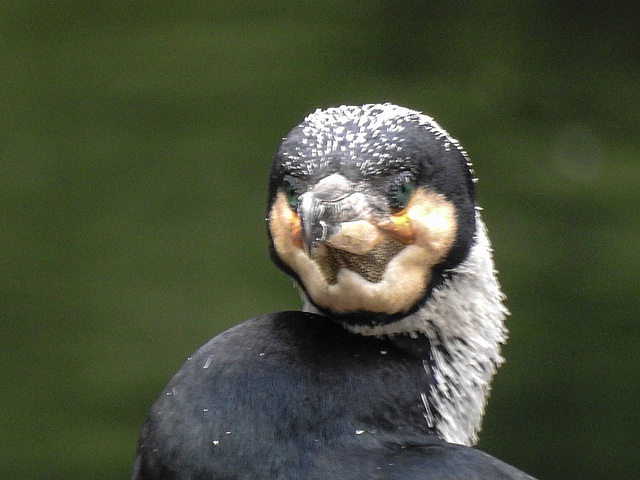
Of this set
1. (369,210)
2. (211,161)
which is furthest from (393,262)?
(211,161)

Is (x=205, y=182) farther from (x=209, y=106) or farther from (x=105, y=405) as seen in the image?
(x=105, y=405)

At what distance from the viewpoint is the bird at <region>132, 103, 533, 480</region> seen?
1363 mm

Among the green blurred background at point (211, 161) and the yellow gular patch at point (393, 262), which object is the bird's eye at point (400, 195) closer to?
the yellow gular patch at point (393, 262)

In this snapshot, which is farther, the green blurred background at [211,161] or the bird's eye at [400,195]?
the green blurred background at [211,161]

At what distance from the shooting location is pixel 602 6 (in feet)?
10.3

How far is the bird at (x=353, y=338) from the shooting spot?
1.36m

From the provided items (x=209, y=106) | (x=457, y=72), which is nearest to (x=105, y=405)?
(x=209, y=106)

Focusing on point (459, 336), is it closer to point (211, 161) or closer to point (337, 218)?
point (337, 218)

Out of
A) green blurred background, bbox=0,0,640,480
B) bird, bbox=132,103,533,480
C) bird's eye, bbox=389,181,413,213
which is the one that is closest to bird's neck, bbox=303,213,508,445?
bird, bbox=132,103,533,480

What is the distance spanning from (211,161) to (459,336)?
1710mm

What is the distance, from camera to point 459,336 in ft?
5.13

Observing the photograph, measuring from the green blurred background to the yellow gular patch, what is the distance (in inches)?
66.3

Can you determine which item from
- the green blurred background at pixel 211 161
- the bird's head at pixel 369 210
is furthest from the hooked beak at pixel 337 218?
the green blurred background at pixel 211 161

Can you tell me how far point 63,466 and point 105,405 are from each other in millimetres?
254
